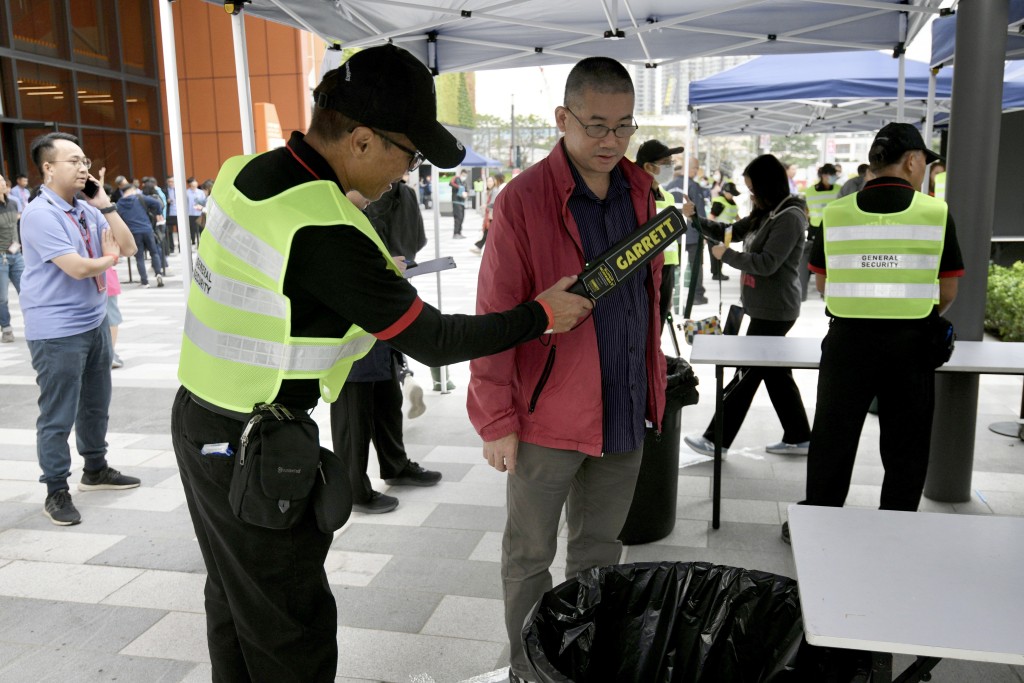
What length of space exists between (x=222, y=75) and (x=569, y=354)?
2473 centimetres

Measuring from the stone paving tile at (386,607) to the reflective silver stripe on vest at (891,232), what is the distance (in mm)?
2013

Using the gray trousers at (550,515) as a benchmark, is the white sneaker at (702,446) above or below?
below

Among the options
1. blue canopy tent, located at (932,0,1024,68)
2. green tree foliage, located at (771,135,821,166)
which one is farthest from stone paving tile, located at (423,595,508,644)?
green tree foliage, located at (771,135,821,166)

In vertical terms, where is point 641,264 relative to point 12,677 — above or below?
above

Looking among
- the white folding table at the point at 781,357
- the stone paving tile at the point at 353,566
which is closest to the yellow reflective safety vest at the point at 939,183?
the white folding table at the point at 781,357

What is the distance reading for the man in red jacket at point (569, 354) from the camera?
6.73 ft

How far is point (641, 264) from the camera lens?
1928 mm

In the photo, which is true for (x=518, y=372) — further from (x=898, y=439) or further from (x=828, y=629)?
(x=898, y=439)

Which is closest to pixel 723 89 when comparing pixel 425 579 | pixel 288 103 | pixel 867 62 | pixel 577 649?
pixel 867 62

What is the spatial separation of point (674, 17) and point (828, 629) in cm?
488

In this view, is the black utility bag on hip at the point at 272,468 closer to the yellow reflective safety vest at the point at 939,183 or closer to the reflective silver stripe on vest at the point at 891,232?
the reflective silver stripe on vest at the point at 891,232

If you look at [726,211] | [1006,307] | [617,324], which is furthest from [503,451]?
[726,211]

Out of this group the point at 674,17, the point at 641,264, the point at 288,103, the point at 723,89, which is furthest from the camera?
the point at 288,103

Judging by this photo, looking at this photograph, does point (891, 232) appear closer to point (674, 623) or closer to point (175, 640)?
point (674, 623)
